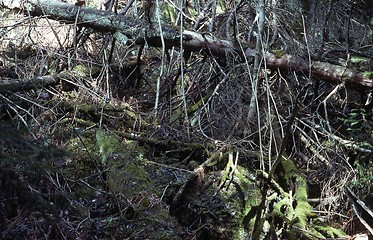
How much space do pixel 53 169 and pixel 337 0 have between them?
5.76 m

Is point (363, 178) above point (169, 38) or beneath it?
beneath

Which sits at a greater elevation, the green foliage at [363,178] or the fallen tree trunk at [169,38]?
the fallen tree trunk at [169,38]

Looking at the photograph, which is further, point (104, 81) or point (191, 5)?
point (191, 5)

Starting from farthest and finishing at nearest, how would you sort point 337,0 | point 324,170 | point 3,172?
point 337,0 → point 324,170 → point 3,172

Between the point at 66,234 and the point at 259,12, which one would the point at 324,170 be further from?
the point at 66,234

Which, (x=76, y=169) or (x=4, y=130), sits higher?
(x=4, y=130)

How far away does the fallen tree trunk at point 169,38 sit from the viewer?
16.2 ft

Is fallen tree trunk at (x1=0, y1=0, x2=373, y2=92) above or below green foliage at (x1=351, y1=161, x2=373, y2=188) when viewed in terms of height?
above

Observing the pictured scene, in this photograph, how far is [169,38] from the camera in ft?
17.3

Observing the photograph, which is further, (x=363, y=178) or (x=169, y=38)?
(x=169, y=38)

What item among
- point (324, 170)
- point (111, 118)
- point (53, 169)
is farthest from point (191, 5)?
point (53, 169)

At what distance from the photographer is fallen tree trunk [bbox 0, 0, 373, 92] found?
194 inches

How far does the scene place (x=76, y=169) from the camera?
14.1ft

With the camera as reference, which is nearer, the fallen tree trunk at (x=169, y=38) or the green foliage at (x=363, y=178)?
the green foliage at (x=363, y=178)
